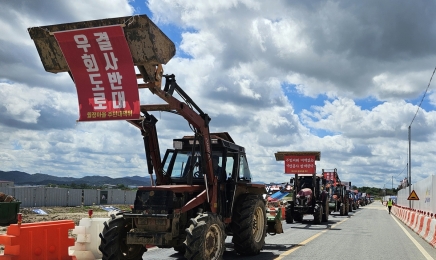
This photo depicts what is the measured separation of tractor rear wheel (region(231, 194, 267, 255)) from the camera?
10.4 metres

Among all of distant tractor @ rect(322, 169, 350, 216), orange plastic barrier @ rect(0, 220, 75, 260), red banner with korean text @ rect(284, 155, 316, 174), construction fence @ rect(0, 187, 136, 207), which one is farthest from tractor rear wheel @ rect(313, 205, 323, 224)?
construction fence @ rect(0, 187, 136, 207)

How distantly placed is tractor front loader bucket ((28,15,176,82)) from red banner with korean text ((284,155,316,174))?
18.0 metres

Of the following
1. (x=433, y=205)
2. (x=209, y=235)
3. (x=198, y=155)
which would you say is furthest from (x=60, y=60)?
(x=433, y=205)

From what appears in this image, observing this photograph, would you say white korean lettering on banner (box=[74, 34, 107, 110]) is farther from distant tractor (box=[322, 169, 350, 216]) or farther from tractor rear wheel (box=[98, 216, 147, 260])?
distant tractor (box=[322, 169, 350, 216])

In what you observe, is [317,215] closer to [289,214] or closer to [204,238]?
[289,214]


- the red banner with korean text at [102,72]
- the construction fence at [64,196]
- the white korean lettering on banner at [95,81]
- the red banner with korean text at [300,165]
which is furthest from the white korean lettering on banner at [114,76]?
the construction fence at [64,196]

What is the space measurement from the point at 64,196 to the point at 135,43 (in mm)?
34334

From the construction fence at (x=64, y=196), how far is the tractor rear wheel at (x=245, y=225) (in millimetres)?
26799

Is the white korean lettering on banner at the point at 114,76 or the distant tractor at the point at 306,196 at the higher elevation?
the white korean lettering on banner at the point at 114,76

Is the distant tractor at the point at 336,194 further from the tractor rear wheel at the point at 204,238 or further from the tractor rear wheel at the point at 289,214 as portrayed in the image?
the tractor rear wheel at the point at 204,238

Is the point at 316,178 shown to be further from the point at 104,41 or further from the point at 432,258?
the point at 104,41

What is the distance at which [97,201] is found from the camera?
43531 millimetres

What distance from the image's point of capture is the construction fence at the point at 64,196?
34334 mm

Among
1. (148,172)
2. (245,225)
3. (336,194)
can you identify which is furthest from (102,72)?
(336,194)
